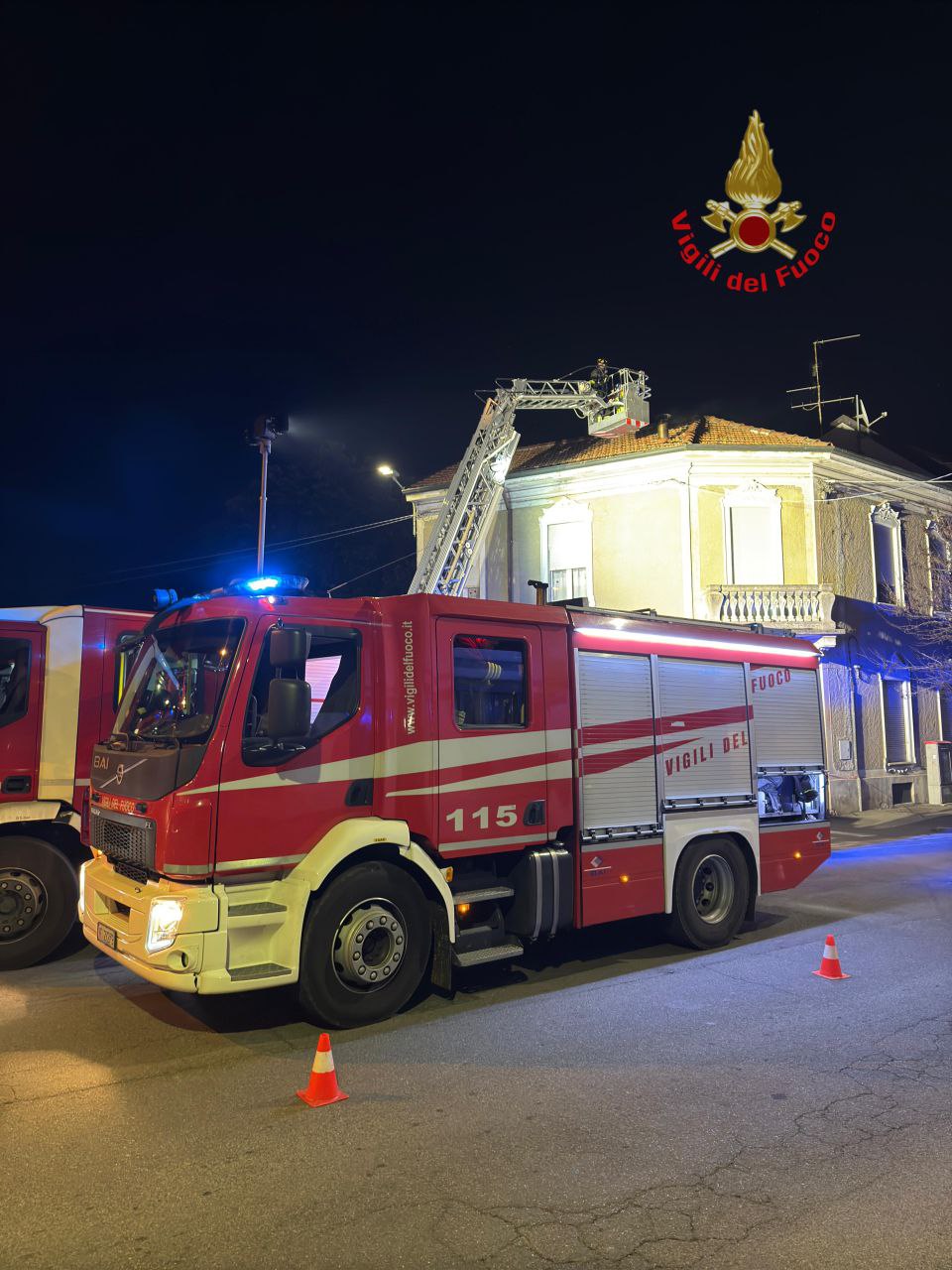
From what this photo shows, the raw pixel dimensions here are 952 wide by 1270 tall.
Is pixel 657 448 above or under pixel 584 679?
above

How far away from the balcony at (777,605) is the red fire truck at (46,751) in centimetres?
1502

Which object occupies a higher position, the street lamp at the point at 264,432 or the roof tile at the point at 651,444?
the roof tile at the point at 651,444

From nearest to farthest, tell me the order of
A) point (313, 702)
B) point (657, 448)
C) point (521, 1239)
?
point (521, 1239)
point (313, 702)
point (657, 448)

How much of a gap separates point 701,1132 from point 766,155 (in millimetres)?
15096

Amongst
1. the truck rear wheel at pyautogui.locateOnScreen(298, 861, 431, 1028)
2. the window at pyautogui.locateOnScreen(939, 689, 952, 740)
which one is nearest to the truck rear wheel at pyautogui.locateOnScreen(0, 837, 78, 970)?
the truck rear wheel at pyautogui.locateOnScreen(298, 861, 431, 1028)

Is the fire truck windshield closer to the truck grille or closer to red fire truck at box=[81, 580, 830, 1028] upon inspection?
red fire truck at box=[81, 580, 830, 1028]

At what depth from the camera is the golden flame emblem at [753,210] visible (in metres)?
14.9

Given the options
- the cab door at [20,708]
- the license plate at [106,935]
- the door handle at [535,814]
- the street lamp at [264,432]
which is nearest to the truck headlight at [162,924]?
the license plate at [106,935]

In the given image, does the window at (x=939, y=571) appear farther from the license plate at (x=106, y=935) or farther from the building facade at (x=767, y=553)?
the license plate at (x=106, y=935)

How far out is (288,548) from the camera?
42469 mm

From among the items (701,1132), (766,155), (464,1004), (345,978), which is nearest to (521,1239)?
(701,1132)

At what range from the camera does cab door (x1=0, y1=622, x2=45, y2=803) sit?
7.67m

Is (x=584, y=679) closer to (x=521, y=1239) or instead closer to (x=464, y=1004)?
(x=464, y=1004)

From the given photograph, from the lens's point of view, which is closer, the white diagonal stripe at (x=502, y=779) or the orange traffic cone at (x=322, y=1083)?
the orange traffic cone at (x=322, y=1083)
